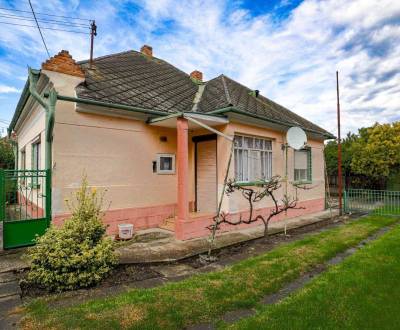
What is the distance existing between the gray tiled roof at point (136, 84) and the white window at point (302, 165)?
245 inches

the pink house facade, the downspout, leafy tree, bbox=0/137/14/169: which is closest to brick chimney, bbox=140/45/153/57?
the pink house facade

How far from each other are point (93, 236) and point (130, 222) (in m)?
3.28

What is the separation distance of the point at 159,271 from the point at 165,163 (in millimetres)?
4744

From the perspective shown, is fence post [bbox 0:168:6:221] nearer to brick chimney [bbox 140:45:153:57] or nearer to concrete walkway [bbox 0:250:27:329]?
concrete walkway [bbox 0:250:27:329]

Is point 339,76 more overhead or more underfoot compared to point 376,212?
more overhead

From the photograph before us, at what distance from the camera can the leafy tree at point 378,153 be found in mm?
18812

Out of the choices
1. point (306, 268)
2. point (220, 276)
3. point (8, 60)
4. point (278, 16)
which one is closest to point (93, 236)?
point (220, 276)

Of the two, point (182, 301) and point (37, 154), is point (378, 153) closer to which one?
point (182, 301)

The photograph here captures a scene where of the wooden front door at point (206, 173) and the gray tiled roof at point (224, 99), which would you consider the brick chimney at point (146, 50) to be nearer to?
the gray tiled roof at point (224, 99)

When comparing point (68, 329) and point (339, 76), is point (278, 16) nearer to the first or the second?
point (339, 76)

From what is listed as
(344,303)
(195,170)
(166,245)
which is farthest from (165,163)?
(344,303)

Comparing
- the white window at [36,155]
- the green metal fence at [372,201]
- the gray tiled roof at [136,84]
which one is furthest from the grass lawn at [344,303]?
the white window at [36,155]

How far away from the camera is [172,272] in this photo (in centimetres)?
560

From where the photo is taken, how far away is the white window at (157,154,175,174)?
9.52m
